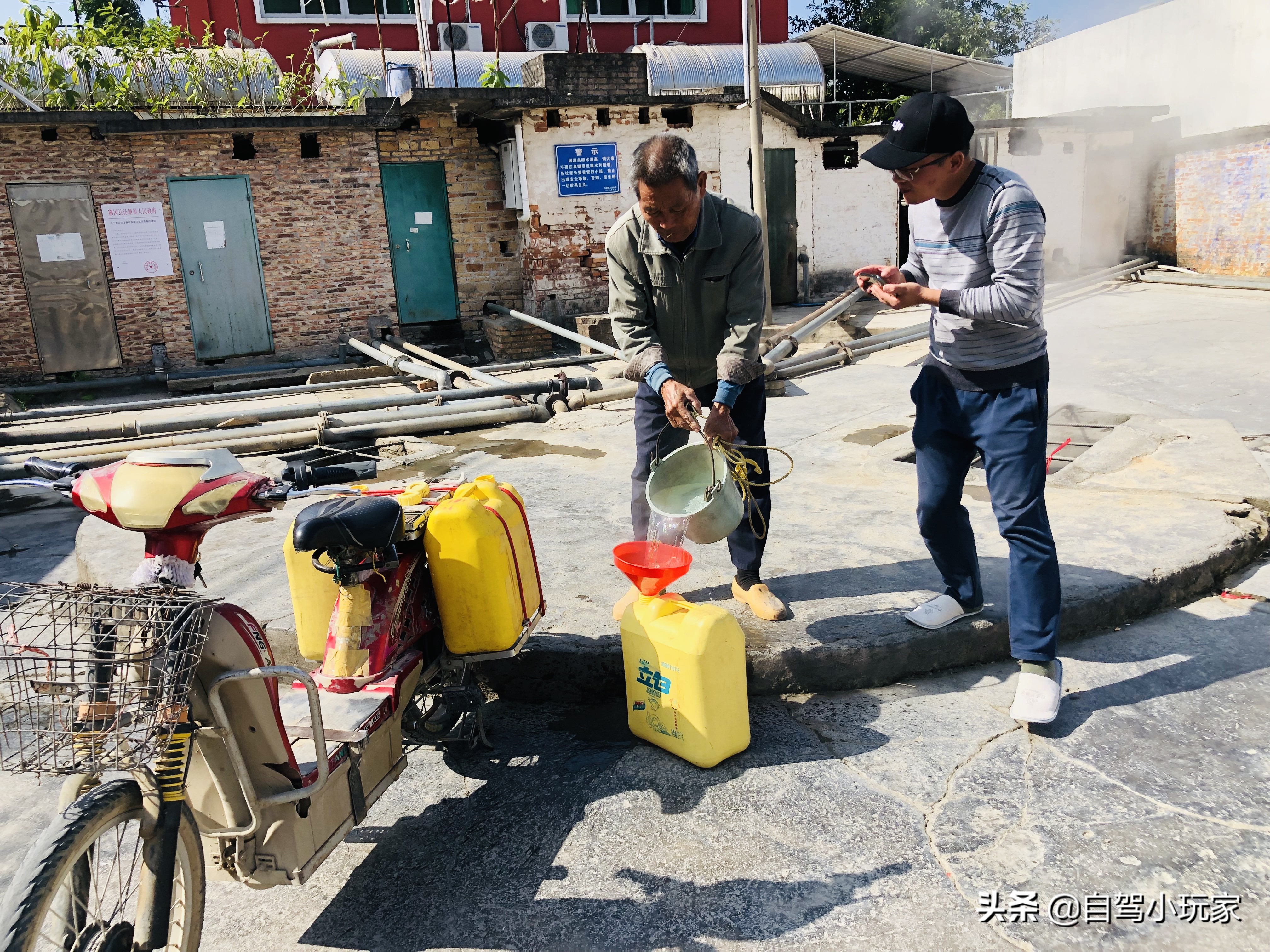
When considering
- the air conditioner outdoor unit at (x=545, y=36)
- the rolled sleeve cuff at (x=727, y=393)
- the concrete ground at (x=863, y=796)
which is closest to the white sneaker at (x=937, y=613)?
the concrete ground at (x=863, y=796)

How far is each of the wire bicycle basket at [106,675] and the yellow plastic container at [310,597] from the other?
3.07ft

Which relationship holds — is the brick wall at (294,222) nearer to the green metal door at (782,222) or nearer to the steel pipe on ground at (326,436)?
the green metal door at (782,222)

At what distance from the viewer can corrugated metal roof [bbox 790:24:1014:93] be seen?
60.3 ft

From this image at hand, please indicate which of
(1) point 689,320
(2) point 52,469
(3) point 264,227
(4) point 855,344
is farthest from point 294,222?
(2) point 52,469

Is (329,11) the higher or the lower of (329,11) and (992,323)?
the higher

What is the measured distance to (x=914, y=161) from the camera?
112 inches

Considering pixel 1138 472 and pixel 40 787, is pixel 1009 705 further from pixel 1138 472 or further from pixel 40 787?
pixel 40 787

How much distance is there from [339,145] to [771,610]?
11911 mm

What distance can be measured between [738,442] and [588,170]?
1086 cm

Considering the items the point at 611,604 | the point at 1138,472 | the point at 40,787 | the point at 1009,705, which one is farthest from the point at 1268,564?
the point at 40,787

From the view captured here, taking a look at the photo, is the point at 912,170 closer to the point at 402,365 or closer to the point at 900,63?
the point at 402,365

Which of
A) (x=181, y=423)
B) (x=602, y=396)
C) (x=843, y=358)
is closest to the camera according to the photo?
(x=181, y=423)

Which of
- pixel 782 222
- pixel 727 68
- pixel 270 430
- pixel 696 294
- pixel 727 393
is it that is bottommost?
pixel 270 430

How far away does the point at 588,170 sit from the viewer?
44.1 feet
